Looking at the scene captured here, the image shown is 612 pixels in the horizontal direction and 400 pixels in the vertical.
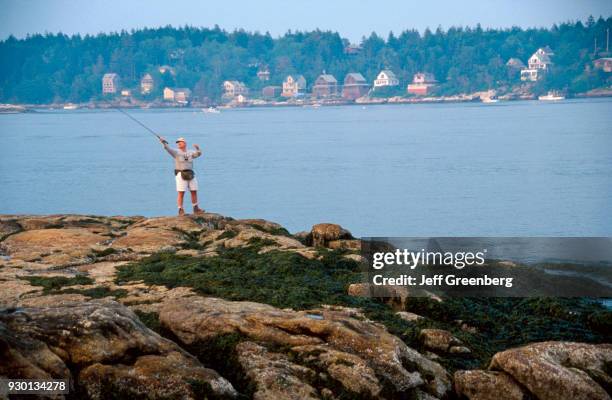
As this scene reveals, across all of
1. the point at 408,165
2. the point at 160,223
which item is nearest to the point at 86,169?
the point at 408,165

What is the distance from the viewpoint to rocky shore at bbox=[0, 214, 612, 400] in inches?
380

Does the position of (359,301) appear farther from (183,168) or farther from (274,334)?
(183,168)

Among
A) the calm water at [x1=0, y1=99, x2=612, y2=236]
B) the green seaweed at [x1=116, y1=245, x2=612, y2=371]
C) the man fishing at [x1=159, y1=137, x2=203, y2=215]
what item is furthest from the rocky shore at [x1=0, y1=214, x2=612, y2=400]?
the calm water at [x1=0, y1=99, x2=612, y2=236]

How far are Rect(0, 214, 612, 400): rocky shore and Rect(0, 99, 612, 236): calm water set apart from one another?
22276mm

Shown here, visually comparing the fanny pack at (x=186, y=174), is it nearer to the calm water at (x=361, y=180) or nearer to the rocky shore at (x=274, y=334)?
the rocky shore at (x=274, y=334)

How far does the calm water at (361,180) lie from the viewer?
136 feet

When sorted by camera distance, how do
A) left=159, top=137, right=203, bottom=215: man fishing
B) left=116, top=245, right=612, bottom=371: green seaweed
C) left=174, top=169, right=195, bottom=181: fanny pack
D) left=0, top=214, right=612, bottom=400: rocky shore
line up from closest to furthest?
left=0, top=214, right=612, bottom=400: rocky shore, left=116, top=245, right=612, bottom=371: green seaweed, left=159, top=137, right=203, bottom=215: man fishing, left=174, top=169, right=195, bottom=181: fanny pack

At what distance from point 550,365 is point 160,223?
1095 cm

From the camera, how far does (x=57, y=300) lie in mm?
12492

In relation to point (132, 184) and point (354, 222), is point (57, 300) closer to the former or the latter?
point (354, 222)

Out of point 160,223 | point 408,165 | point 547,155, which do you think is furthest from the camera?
point 547,155

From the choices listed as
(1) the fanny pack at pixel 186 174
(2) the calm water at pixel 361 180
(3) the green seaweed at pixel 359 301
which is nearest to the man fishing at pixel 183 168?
(1) the fanny pack at pixel 186 174

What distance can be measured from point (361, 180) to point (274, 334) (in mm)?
47267

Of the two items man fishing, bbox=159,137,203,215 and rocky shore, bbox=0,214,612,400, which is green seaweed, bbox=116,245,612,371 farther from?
man fishing, bbox=159,137,203,215
